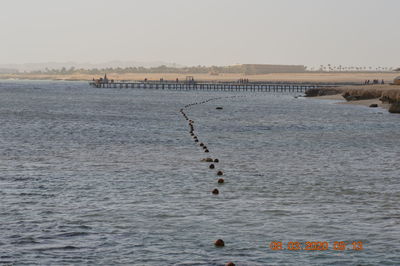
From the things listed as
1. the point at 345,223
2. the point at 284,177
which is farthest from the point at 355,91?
the point at 345,223

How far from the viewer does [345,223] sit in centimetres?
1855

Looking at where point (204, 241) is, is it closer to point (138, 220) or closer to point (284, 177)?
point (138, 220)

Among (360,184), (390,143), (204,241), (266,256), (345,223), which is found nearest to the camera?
(266,256)

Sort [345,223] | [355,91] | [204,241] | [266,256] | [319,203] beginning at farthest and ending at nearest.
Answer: [355,91] → [319,203] → [345,223] → [204,241] → [266,256]

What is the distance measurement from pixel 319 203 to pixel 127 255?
790cm
